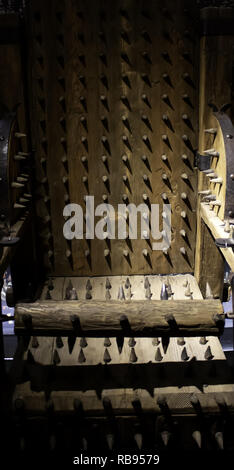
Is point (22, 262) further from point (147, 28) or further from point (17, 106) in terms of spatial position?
point (147, 28)

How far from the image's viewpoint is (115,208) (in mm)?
2912

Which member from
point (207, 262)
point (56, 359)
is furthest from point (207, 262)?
point (56, 359)

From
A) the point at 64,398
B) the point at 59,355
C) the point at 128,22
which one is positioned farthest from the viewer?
the point at 128,22

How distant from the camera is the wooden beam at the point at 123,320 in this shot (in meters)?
1.98

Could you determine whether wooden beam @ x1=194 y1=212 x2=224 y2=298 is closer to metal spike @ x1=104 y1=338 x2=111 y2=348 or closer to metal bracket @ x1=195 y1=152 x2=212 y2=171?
metal bracket @ x1=195 y1=152 x2=212 y2=171

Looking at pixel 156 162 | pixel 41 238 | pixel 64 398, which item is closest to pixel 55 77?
pixel 156 162

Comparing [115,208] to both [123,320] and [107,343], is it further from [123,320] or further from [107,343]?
[123,320]

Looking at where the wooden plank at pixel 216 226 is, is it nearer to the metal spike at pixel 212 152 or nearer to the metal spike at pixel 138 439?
the metal spike at pixel 212 152

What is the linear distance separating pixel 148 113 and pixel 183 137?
22 cm

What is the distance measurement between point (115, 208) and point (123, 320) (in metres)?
1.05

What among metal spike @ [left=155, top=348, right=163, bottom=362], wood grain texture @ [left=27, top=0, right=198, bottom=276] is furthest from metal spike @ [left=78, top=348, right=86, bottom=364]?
wood grain texture @ [left=27, top=0, right=198, bottom=276]

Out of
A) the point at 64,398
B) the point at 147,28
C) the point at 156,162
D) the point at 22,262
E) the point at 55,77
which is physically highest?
the point at 147,28

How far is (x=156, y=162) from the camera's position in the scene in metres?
2.82

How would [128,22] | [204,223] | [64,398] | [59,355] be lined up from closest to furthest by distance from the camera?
[64,398] < [59,355] < [128,22] < [204,223]
